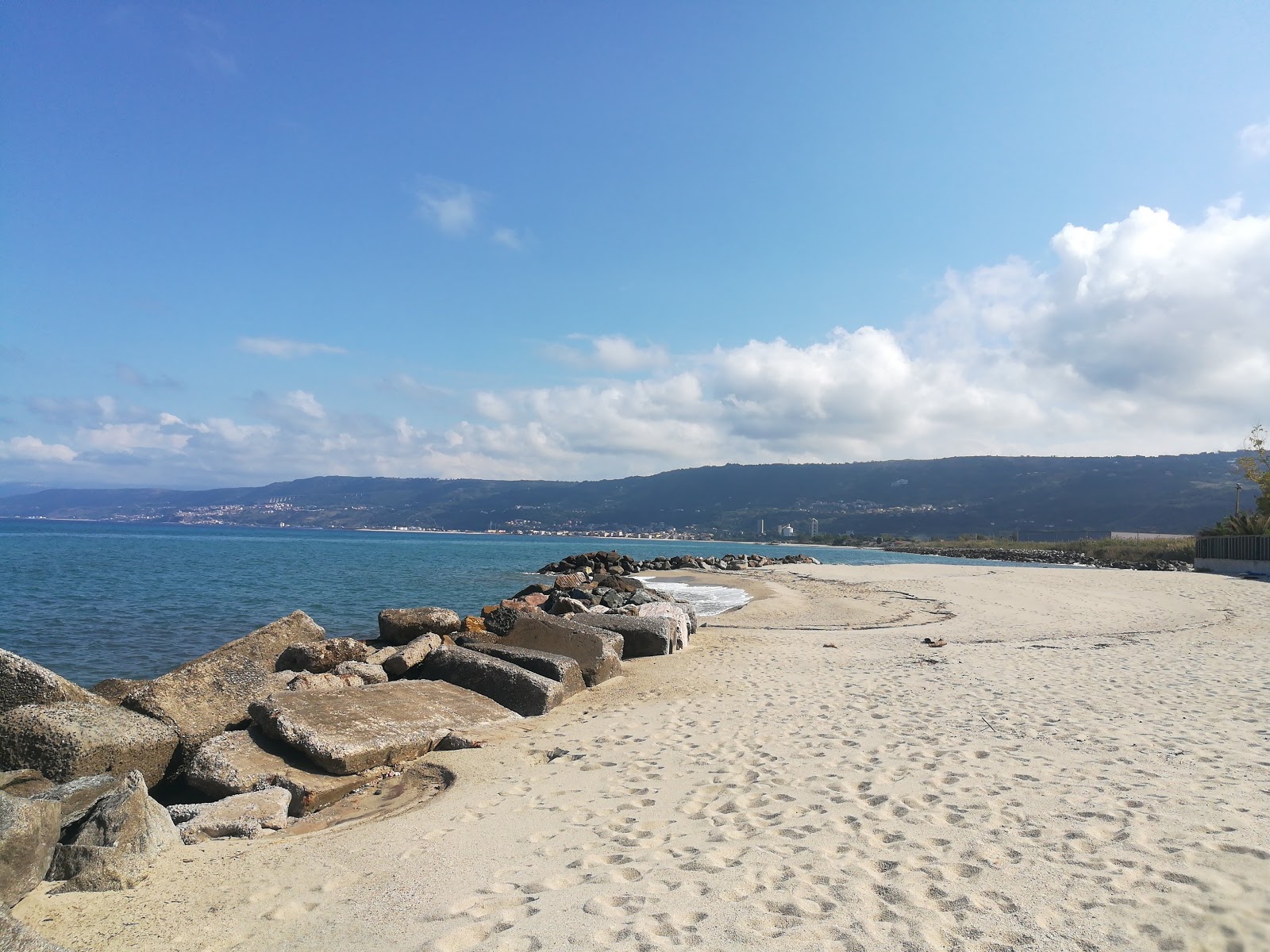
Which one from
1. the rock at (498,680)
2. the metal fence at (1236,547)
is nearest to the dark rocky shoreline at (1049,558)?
the metal fence at (1236,547)

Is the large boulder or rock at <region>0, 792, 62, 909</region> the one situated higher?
rock at <region>0, 792, 62, 909</region>

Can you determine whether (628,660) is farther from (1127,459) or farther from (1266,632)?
(1127,459)

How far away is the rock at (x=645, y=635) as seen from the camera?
13.7m

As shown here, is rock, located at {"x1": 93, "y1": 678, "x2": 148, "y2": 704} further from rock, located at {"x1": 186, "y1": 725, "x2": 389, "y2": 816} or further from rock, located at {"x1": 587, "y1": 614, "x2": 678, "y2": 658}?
rock, located at {"x1": 587, "y1": 614, "x2": 678, "y2": 658}

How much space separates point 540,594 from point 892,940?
18.8 metres

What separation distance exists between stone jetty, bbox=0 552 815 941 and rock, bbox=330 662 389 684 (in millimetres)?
30

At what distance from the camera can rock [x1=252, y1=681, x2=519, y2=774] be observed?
6.87 meters

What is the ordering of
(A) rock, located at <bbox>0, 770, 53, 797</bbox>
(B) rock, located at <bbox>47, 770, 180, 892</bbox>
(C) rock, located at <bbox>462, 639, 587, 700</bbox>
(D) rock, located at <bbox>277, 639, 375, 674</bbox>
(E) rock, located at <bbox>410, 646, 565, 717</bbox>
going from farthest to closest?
(D) rock, located at <bbox>277, 639, 375, 674</bbox> → (C) rock, located at <bbox>462, 639, 587, 700</bbox> → (E) rock, located at <bbox>410, 646, 565, 717</bbox> → (A) rock, located at <bbox>0, 770, 53, 797</bbox> → (B) rock, located at <bbox>47, 770, 180, 892</bbox>

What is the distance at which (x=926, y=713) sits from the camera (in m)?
7.96

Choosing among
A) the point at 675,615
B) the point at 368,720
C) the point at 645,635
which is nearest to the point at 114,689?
the point at 368,720

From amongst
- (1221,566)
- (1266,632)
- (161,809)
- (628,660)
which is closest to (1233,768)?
(161,809)

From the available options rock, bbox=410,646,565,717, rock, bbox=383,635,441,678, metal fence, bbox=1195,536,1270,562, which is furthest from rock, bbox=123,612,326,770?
metal fence, bbox=1195,536,1270,562

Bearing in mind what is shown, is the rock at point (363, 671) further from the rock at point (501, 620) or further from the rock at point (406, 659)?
the rock at point (501, 620)

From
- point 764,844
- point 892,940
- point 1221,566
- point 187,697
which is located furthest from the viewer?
point 1221,566
